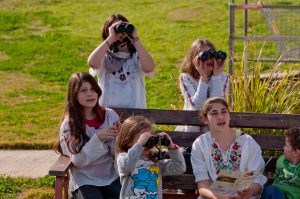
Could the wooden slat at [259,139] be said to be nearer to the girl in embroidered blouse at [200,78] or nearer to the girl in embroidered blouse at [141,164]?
the girl in embroidered blouse at [200,78]

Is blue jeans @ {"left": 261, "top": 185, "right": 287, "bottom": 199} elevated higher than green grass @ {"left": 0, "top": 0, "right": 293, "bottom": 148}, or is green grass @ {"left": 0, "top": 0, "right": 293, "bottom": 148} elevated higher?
green grass @ {"left": 0, "top": 0, "right": 293, "bottom": 148}

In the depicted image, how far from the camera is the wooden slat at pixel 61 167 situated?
592 cm

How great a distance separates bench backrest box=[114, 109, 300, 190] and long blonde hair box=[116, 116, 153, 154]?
623 mm

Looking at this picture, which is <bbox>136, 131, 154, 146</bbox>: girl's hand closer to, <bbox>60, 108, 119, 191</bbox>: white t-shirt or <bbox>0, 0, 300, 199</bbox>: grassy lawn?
<bbox>60, 108, 119, 191</bbox>: white t-shirt

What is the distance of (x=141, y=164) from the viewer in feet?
19.1

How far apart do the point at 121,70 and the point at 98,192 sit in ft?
3.50

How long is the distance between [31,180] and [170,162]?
9.00ft

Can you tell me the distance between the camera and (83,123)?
20.3 feet

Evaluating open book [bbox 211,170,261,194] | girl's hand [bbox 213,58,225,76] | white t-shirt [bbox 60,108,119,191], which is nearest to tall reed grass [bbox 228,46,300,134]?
girl's hand [bbox 213,58,225,76]

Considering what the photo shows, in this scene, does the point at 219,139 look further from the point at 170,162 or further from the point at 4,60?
the point at 4,60

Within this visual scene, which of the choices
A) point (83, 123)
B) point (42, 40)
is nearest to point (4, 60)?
point (42, 40)

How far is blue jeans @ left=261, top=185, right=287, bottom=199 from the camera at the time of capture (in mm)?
5877

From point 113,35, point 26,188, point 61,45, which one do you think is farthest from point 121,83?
point 61,45

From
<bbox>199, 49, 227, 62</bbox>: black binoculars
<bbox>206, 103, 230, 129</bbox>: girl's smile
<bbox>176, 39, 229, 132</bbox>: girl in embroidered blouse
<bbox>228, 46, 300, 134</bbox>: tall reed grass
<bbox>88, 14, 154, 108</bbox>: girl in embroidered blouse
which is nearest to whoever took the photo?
<bbox>206, 103, 230, 129</bbox>: girl's smile
